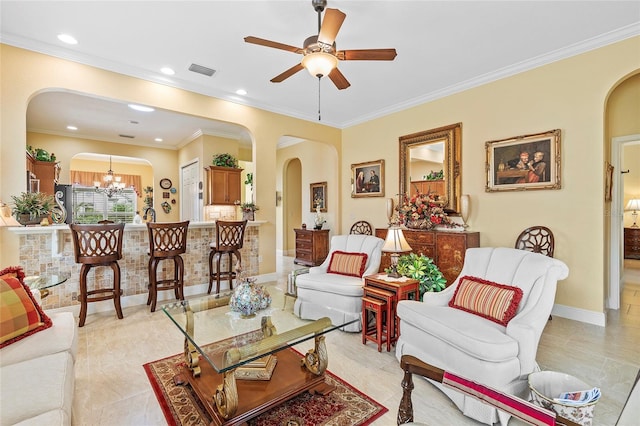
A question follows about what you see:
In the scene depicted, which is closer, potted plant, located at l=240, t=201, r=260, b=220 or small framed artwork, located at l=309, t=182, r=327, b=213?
potted plant, located at l=240, t=201, r=260, b=220

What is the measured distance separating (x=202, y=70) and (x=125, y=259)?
2757mm

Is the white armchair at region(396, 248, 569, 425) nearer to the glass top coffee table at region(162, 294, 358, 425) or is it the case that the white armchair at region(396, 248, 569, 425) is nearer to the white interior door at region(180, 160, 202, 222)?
the glass top coffee table at region(162, 294, 358, 425)

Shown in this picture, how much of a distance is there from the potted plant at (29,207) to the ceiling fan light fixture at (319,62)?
3244 millimetres

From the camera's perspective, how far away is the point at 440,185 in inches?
184

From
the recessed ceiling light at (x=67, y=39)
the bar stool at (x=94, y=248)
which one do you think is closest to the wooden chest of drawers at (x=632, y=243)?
the bar stool at (x=94, y=248)

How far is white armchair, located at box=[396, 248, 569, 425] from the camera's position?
5.85 ft

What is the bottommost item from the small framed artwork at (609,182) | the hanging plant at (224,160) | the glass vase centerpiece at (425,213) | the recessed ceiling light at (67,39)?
the glass vase centerpiece at (425,213)

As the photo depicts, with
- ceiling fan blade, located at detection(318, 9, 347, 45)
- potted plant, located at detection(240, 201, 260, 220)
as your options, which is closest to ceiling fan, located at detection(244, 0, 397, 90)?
ceiling fan blade, located at detection(318, 9, 347, 45)

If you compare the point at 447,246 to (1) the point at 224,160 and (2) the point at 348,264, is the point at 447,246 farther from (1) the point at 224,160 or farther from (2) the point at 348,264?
(1) the point at 224,160

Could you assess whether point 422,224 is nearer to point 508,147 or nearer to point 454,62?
point 508,147

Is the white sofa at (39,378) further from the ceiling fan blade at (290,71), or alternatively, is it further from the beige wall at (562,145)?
the beige wall at (562,145)

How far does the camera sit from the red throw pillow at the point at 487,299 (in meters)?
2.08

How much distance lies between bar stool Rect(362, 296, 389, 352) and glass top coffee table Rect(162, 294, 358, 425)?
2.44 feet

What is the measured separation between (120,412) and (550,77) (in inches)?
212
